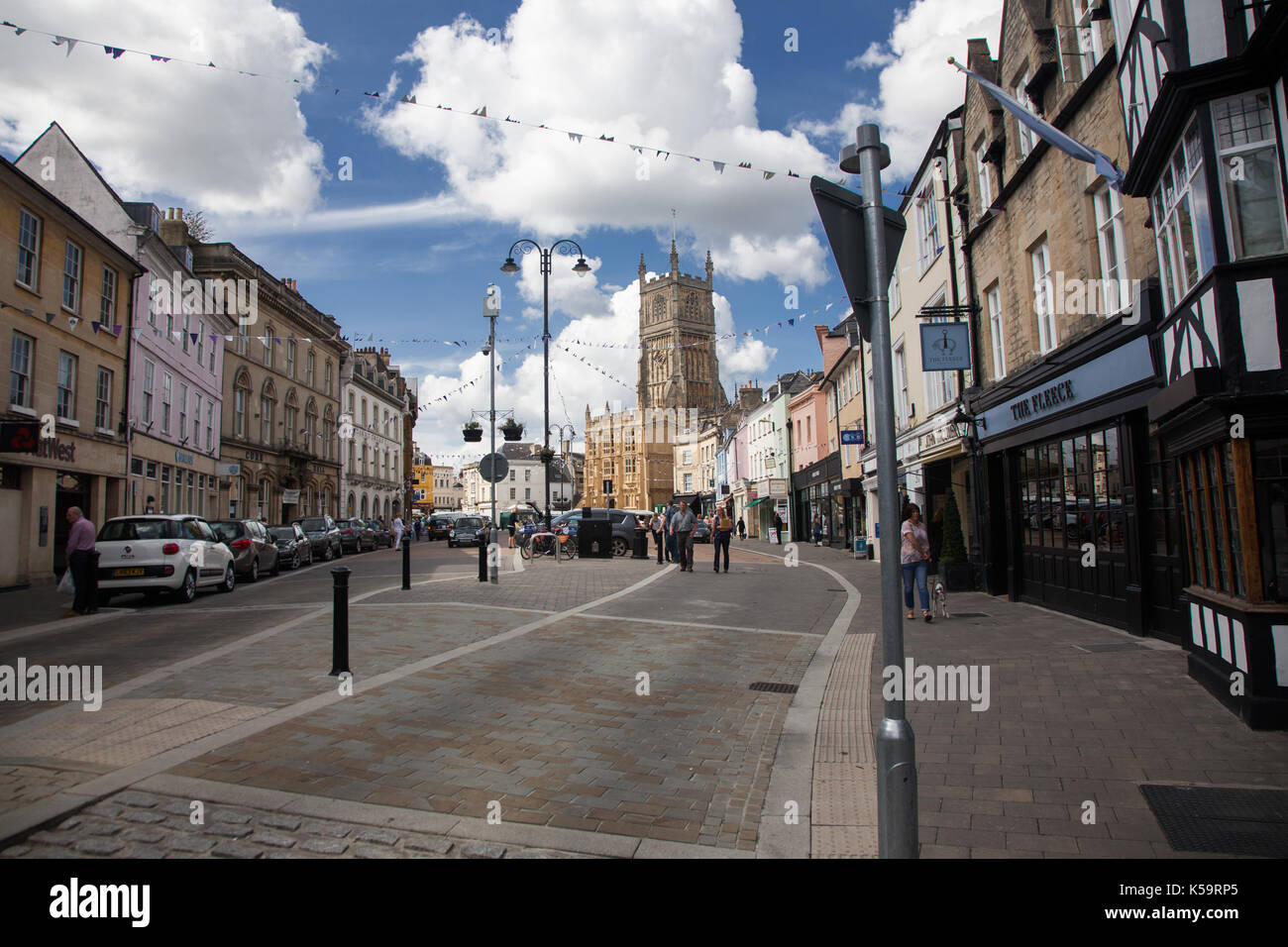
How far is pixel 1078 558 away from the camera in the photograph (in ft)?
34.5

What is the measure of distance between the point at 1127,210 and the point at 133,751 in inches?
432

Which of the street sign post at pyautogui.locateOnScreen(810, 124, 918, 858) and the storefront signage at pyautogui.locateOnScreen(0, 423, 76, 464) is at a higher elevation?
the storefront signage at pyautogui.locateOnScreen(0, 423, 76, 464)

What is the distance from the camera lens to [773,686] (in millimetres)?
6973

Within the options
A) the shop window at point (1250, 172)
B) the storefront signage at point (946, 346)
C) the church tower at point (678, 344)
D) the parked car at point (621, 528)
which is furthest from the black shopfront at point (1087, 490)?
the church tower at point (678, 344)

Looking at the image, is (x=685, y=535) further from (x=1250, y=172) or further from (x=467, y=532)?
(x=467, y=532)

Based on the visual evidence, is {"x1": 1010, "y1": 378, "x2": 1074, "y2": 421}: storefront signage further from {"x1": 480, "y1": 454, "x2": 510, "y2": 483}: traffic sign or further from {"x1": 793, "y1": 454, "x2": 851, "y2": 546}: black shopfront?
{"x1": 793, "y1": 454, "x2": 851, "y2": 546}: black shopfront

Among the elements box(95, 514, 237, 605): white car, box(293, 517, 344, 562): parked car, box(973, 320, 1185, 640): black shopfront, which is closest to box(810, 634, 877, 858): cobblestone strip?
box(973, 320, 1185, 640): black shopfront

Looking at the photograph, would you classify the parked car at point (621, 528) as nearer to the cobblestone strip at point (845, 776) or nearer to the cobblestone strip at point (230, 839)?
the cobblestone strip at point (845, 776)

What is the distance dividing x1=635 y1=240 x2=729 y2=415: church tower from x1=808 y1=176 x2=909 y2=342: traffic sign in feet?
375

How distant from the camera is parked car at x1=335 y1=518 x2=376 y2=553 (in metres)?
31.8

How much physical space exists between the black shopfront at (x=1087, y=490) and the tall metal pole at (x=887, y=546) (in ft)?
20.0

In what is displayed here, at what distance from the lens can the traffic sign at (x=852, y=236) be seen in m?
3.62
